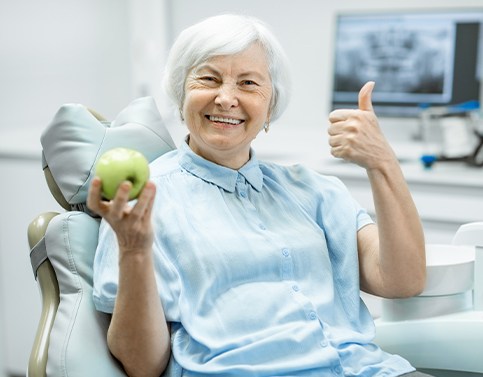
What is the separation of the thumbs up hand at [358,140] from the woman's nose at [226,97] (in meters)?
0.20

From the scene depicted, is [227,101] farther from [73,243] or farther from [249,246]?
[73,243]

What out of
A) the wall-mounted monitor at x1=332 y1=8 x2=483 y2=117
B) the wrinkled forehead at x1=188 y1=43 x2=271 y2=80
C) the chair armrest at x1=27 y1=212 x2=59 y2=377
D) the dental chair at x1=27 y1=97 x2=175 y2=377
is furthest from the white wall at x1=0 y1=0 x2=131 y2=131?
the wrinkled forehead at x1=188 y1=43 x2=271 y2=80

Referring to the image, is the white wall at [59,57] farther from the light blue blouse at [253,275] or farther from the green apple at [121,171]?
the green apple at [121,171]

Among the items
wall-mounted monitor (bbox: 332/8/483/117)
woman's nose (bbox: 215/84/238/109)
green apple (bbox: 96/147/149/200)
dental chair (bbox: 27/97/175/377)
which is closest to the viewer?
green apple (bbox: 96/147/149/200)

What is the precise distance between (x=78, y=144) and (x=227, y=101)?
33 centimetres

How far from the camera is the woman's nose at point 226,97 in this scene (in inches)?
57.7

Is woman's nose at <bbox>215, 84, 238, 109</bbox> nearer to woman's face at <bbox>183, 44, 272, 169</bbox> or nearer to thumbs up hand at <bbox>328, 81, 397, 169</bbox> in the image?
woman's face at <bbox>183, 44, 272, 169</bbox>

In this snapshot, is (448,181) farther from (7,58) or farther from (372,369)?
(7,58)

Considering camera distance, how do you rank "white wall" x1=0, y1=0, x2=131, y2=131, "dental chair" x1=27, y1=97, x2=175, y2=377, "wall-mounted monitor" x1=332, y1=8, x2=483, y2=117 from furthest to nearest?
1. "white wall" x1=0, y1=0, x2=131, y2=131
2. "wall-mounted monitor" x1=332, y1=8, x2=483, y2=117
3. "dental chair" x1=27, y1=97, x2=175, y2=377

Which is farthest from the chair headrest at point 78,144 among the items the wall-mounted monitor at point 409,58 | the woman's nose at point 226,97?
the wall-mounted monitor at point 409,58

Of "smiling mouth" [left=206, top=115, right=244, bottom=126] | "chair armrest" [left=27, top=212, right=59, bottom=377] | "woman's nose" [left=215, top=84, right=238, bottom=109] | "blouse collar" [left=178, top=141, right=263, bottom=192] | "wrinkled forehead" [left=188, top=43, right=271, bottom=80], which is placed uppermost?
"wrinkled forehead" [left=188, top=43, right=271, bottom=80]

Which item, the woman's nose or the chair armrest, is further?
the woman's nose

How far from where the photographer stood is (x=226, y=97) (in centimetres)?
147

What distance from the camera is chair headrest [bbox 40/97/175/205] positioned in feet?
5.02
